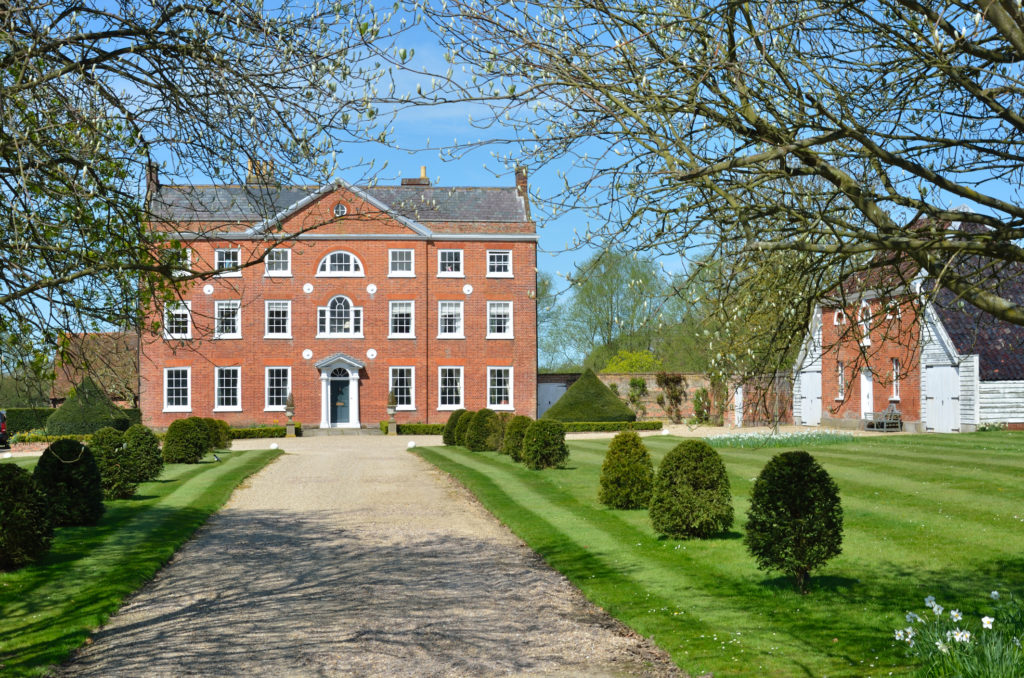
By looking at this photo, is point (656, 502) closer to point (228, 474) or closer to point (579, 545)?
point (579, 545)

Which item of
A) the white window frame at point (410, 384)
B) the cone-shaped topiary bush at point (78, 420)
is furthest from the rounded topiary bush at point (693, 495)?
the white window frame at point (410, 384)

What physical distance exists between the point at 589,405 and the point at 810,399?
9731 millimetres

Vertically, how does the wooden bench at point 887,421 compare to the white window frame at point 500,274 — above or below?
below

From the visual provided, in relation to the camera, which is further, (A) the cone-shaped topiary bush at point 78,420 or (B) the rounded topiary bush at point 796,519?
(A) the cone-shaped topiary bush at point 78,420

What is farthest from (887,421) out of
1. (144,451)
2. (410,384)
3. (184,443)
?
(144,451)

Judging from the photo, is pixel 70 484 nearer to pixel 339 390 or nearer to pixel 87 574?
pixel 87 574

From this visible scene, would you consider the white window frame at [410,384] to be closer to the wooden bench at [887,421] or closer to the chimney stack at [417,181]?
the chimney stack at [417,181]

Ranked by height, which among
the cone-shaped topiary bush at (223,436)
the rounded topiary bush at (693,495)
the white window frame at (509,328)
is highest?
the white window frame at (509,328)

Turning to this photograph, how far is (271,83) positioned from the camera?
7316mm

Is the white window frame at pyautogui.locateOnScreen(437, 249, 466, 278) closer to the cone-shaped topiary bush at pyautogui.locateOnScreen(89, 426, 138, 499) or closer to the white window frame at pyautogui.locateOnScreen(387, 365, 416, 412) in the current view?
the white window frame at pyautogui.locateOnScreen(387, 365, 416, 412)

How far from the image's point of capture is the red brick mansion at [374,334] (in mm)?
43562

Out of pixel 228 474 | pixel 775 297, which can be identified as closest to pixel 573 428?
pixel 228 474

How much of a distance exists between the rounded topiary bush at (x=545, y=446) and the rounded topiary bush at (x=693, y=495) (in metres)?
9.20

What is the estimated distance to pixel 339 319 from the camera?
44031 mm
